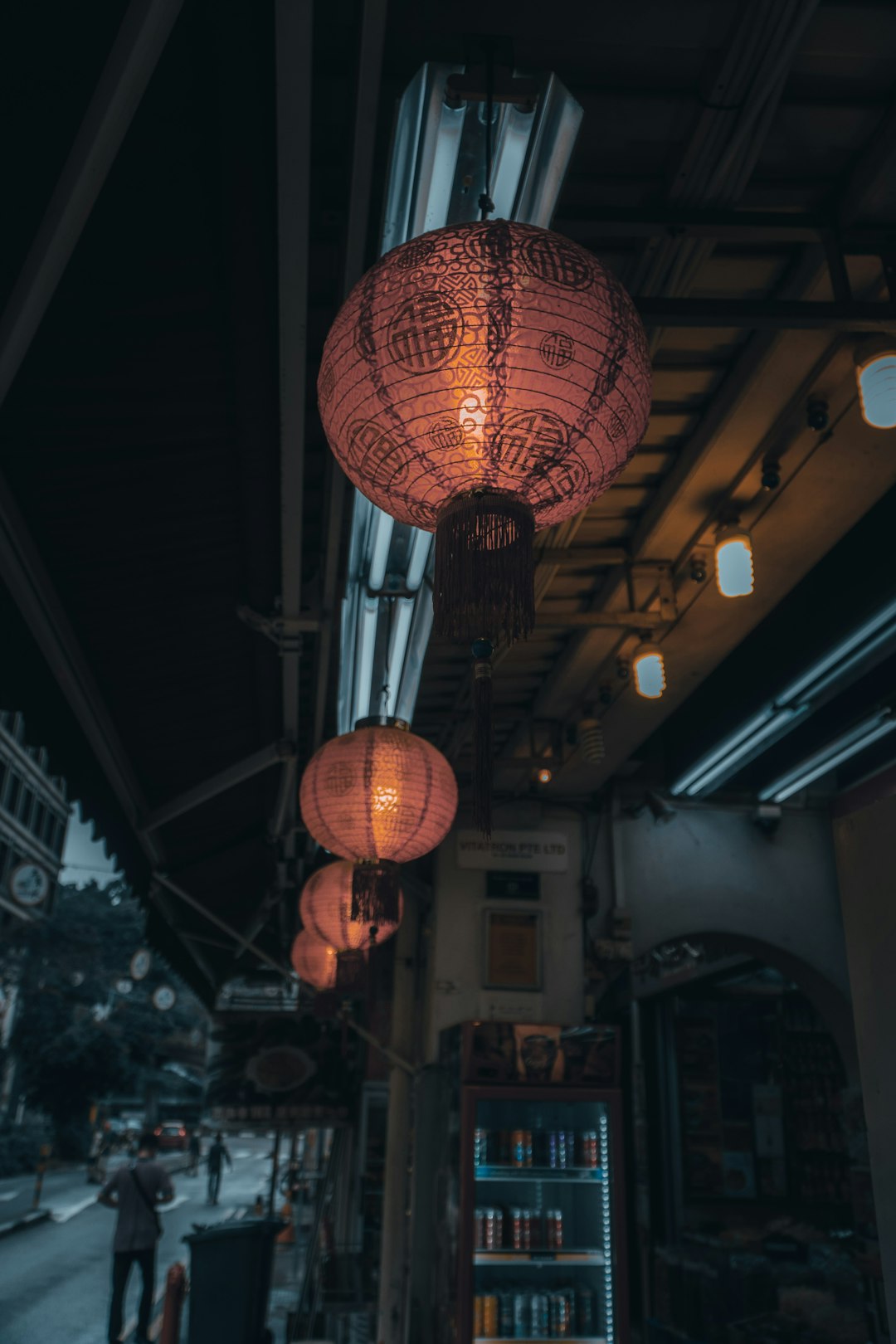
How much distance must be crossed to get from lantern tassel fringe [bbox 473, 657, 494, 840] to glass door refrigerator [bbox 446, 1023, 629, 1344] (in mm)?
4717

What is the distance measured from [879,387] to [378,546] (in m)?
1.91

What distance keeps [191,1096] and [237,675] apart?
137ft

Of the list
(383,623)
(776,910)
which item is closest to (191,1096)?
(776,910)

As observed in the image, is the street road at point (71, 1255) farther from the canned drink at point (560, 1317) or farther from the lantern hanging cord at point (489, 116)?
the lantern hanging cord at point (489, 116)

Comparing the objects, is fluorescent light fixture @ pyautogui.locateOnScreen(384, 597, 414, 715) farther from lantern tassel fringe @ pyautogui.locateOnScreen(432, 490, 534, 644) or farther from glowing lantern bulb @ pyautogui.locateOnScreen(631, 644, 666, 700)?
lantern tassel fringe @ pyautogui.locateOnScreen(432, 490, 534, 644)

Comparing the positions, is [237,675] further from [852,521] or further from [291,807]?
[852,521]

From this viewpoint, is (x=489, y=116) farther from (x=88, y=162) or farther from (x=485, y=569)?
(x=485, y=569)

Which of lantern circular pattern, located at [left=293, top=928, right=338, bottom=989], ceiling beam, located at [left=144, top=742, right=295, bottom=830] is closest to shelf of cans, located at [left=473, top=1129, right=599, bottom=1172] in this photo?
lantern circular pattern, located at [left=293, top=928, right=338, bottom=989]

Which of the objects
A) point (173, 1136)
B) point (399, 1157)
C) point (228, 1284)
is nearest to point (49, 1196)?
point (173, 1136)

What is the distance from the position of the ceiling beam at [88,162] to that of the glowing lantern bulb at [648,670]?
3.61 metres

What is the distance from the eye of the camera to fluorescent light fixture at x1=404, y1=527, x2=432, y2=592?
3.70 metres

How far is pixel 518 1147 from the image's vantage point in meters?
6.30

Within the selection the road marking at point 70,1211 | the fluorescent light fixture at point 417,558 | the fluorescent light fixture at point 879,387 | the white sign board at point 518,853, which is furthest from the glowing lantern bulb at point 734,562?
the road marking at point 70,1211

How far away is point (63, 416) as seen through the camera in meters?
2.70
